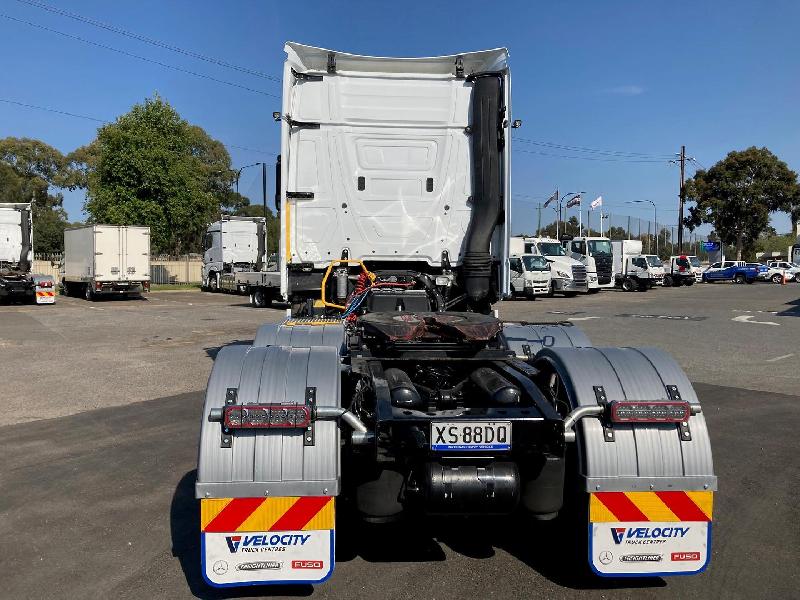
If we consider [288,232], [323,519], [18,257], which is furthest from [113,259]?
[323,519]

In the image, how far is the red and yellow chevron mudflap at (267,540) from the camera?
11.4 ft

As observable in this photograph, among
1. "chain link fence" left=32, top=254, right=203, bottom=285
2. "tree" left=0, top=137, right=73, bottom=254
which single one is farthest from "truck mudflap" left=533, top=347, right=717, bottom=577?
"tree" left=0, top=137, right=73, bottom=254

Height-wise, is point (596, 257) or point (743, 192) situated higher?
point (743, 192)

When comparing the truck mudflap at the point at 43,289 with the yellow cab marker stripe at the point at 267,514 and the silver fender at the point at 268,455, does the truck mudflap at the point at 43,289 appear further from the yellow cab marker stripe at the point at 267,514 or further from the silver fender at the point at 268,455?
the yellow cab marker stripe at the point at 267,514

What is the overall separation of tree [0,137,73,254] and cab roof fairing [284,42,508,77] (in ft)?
221

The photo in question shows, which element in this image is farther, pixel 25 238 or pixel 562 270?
pixel 562 270

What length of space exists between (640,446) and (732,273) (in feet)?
180

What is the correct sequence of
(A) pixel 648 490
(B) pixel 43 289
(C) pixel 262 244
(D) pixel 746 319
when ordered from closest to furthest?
(A) pixel 648 490, (D) pixel 746 319, (B) pixel 43 289, (C) pixel 262 244

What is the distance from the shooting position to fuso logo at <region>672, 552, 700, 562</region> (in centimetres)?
Result: 361

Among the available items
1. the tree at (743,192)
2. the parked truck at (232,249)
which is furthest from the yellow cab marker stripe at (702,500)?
the tree at (743,192)

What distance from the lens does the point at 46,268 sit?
4753 cm

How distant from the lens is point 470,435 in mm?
3486

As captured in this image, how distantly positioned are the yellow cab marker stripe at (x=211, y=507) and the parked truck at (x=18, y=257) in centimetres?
2603

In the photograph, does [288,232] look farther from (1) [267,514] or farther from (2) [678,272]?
(2) [678,272]
